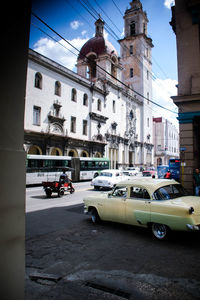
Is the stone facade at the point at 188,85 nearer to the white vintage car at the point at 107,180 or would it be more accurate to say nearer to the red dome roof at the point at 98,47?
the white vintage car at the point at 107,180

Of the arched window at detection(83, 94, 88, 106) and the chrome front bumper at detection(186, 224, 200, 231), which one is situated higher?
the arched window at detection(83, 94, 88, 106)

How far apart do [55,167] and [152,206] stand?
18.0 meters

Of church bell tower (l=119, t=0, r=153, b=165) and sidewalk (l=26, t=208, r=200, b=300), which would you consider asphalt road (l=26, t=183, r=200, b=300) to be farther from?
church bell tower (l=119, t=0, r=153, b=165)

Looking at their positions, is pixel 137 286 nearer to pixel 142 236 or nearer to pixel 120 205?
pixel 142 236

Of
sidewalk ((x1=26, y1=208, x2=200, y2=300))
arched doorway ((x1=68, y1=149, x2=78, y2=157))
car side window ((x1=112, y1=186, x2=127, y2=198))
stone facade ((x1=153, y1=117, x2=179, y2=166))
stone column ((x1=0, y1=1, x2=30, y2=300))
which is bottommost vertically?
sidewalk ((x1=26, y1=208, x2=200, y2=300))

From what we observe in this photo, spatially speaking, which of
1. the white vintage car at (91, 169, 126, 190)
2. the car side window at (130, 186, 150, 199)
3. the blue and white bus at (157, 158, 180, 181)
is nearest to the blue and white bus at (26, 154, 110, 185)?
the white vintage car at (91, 169, 126, 190)

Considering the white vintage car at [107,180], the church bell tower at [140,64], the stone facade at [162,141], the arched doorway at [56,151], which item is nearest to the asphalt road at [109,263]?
the white vintage car at [107,180]

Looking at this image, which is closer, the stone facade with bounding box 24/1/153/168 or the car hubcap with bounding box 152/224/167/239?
the car hubcap with bounding box 152/224/167/239

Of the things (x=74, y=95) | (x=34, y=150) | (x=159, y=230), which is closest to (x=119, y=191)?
(x=159, y=230)

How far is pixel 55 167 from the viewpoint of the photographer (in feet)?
75.0

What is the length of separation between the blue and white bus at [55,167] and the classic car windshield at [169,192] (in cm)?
1207

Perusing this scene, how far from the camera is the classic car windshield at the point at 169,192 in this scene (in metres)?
6.05

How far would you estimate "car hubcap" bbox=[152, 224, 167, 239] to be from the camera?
573cm

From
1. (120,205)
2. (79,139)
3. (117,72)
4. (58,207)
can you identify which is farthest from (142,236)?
(117,72)
